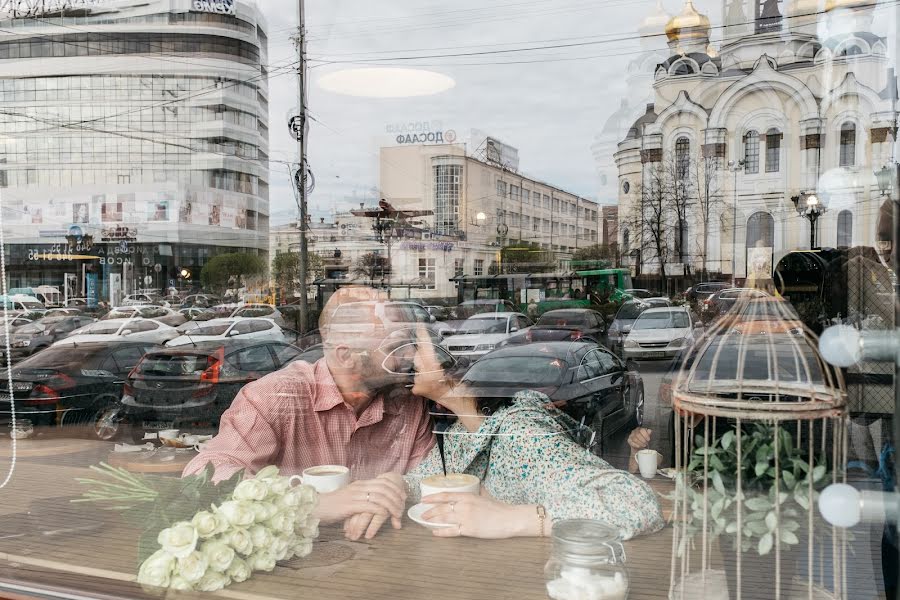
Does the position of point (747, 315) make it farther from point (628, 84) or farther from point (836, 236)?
point (628, 84)

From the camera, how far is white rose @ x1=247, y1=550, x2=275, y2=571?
1.22 meters

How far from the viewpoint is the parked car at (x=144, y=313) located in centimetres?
514

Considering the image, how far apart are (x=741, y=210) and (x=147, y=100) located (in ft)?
17.2

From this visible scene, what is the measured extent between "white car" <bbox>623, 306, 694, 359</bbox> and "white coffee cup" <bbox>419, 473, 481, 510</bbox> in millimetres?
3729

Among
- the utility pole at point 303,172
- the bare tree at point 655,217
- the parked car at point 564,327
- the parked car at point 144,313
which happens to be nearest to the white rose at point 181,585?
the utility pole at point 303,172

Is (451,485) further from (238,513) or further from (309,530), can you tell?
(238,513)

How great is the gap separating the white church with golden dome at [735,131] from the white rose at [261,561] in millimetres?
2320

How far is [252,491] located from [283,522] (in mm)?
84

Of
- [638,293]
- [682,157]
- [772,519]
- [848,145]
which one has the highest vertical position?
[682,157]

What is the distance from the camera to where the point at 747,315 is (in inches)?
62.7

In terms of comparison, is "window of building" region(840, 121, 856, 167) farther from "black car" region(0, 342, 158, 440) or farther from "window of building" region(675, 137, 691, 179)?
"black car" region(0, 342, 158, 440)

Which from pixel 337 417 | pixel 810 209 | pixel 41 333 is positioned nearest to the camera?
pixel 337 417

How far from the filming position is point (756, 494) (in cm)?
98

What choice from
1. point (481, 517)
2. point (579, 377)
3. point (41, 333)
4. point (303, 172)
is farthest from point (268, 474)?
point (303, 172)
